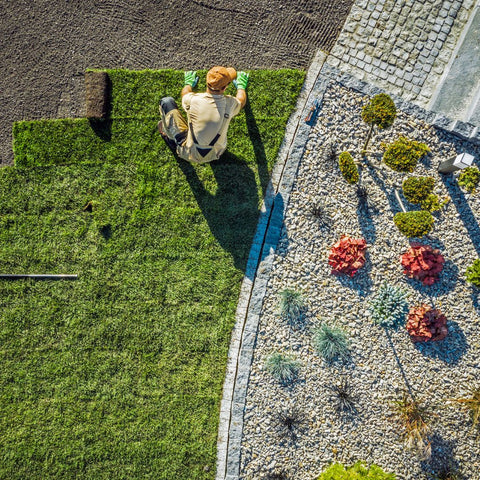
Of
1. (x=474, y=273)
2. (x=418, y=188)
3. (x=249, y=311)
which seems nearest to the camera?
(x=418, y=188)

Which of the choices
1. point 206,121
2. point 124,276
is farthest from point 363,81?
point 124,276

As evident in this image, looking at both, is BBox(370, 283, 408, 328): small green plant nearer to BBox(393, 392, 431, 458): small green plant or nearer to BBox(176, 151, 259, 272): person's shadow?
BBox(393, 392, 431, 458): small green plant

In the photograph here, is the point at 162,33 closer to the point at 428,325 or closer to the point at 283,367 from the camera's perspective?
the point at 283,367

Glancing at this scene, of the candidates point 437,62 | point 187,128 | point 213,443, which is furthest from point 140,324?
point 437,62

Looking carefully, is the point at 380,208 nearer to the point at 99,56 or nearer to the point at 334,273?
the point at 334,273

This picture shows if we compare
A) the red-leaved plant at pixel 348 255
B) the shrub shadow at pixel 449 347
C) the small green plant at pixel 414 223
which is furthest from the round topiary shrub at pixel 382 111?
the shrub shadow at pixel 449 347

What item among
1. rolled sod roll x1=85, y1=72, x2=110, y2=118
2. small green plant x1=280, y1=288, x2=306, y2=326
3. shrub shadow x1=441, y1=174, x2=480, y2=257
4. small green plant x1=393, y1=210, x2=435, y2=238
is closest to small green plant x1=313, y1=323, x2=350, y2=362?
small green plant x1=280, y1=288, x2=306, y2=326

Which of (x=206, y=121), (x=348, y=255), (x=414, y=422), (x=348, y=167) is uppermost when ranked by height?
(x=206, y=121)

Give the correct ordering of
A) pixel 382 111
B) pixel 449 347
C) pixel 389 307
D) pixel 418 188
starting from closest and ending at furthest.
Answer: pixel 382 111 → pixel 418 188 → pixel 389 307 → pixel 449 347
